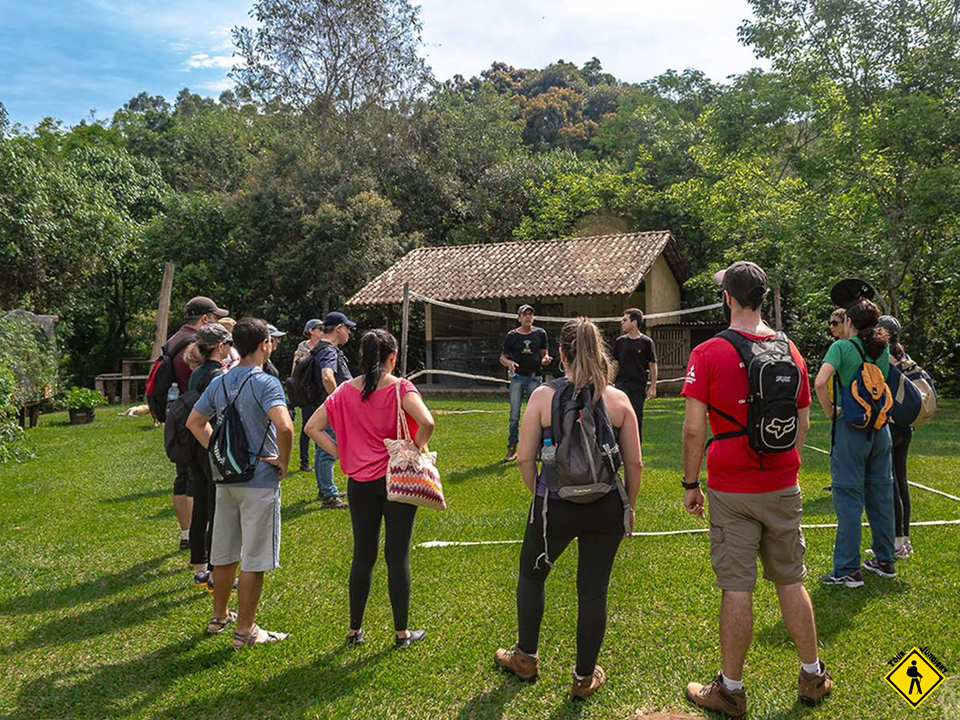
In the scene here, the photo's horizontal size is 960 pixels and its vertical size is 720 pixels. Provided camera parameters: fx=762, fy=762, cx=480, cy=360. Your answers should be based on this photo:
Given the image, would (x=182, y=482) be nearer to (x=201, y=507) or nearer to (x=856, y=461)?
(x=201, y=507)

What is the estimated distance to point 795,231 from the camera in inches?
699

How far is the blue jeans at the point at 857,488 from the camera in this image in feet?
15.8

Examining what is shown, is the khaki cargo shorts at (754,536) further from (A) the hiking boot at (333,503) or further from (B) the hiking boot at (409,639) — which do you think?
(A) the hiking boot at (333,503)

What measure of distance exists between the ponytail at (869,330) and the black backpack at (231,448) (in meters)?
3.67

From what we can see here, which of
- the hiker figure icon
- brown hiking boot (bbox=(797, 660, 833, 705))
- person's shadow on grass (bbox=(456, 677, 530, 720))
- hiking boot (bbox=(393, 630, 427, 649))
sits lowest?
person's shadow on grass (bbox=(456, 677, 530, 720))

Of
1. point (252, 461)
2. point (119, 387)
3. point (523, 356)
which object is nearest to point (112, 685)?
point (252, 461)

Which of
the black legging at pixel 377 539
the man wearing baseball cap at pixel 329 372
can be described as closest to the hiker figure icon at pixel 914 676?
the black legging at pixel 377 539

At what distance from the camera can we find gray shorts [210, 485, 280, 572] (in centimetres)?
414

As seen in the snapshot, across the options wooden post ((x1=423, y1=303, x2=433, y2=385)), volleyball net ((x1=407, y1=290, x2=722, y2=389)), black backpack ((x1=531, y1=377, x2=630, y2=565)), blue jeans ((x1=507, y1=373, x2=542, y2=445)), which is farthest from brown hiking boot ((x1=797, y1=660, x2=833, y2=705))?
wooden post ((x1=423, y1=303, x2=433, y2=385))

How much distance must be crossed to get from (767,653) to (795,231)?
15.6 meters

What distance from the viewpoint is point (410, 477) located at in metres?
3.95

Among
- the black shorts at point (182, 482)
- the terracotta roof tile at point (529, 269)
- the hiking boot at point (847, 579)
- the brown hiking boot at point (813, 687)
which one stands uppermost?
the terracotta roof tile at point (529, 269)

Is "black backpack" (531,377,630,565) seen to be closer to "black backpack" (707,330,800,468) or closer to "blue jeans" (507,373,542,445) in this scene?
"black backpack" (707,330,800,468)

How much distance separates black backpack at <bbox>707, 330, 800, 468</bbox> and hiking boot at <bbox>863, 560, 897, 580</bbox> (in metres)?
2.28
